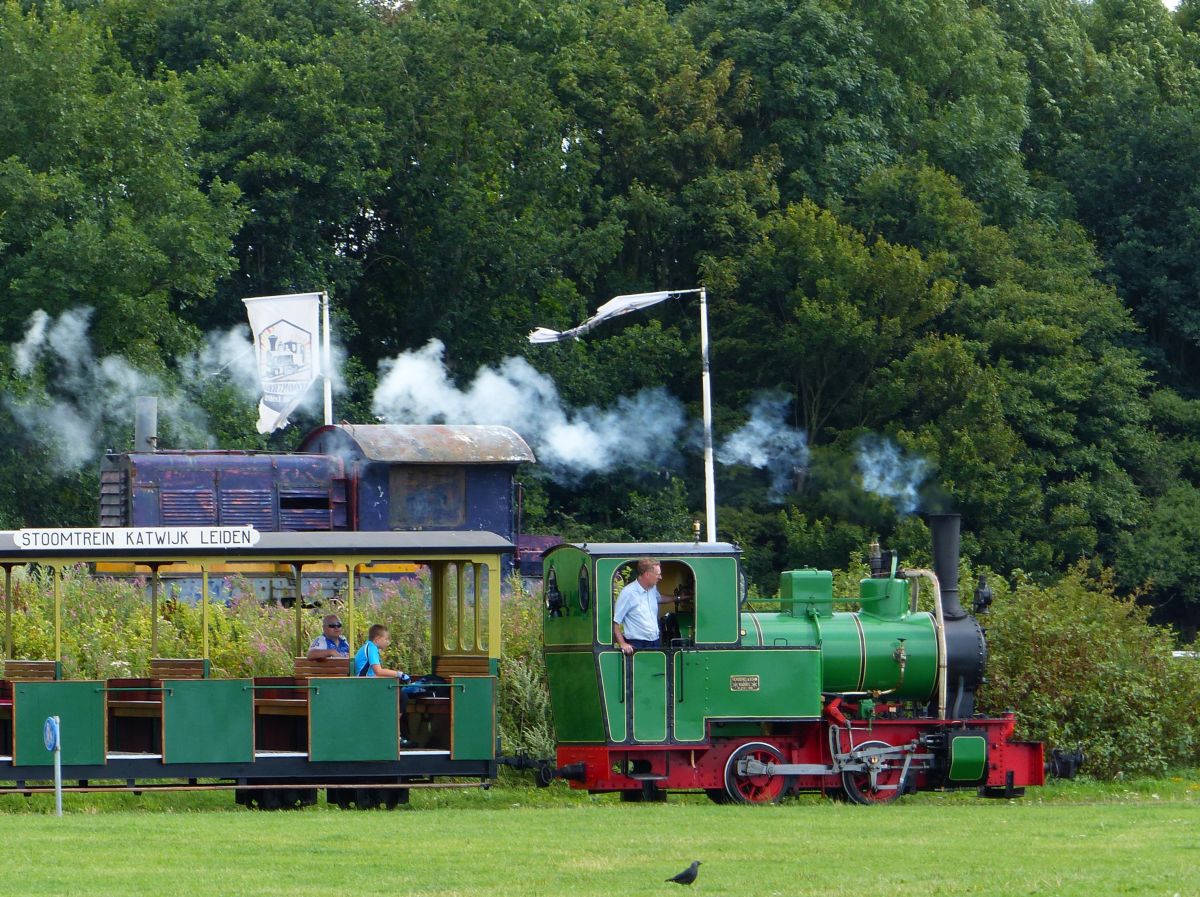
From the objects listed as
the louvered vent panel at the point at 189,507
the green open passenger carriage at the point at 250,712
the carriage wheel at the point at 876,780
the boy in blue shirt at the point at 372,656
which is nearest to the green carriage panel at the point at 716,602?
the carriage wheel at the point at 876,780

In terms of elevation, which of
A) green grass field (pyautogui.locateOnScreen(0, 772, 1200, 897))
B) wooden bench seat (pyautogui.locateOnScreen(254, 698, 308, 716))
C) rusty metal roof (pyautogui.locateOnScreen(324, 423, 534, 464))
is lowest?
green grass field (pyautogui.locateOnScreen(0, 772, 1200, 897))

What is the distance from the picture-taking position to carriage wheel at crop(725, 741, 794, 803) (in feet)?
58.7

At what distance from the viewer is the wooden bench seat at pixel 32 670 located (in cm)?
1744

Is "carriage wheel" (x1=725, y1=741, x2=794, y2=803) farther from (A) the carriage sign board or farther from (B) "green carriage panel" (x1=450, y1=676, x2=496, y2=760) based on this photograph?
(A) the carriage sign board

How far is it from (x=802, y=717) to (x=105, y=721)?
19.2 ft

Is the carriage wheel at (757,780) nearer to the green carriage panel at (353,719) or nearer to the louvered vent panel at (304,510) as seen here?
the green carriage panel at (353,719)

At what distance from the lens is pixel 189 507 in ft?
95.0

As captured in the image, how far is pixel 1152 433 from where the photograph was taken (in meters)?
48.7

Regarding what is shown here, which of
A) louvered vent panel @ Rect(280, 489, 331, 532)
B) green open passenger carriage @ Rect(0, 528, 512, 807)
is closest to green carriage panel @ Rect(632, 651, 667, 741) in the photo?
green open passenger carriage @ Rect(0, 528, 512, 807)

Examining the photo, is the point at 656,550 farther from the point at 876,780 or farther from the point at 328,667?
the point at 328,667

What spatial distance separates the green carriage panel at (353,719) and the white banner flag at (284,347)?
17161 millimetres

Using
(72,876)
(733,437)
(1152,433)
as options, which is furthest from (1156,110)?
(72,876)

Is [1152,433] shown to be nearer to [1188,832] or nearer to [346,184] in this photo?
[346,184]

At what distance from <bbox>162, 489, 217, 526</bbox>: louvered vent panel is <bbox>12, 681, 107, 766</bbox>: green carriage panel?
38.2ft
